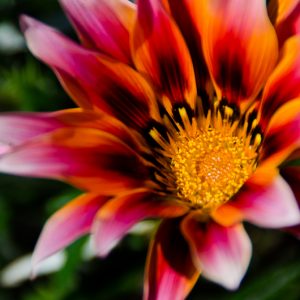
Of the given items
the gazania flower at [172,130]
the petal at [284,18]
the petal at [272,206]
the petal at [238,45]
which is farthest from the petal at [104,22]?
the petal at [272,206]

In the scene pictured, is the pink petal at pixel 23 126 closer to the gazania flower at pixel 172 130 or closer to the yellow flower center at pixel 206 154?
the gazania flower at pixel 172 130

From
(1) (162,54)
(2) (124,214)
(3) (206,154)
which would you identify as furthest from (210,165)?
(2) (124,214)

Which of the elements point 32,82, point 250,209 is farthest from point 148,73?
point 32,82

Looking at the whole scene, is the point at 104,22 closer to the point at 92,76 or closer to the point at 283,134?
the point at 92,76

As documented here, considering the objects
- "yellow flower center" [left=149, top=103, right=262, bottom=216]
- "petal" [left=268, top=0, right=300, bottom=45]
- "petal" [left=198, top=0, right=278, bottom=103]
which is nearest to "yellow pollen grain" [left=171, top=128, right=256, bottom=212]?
"yellow flower center" [left=149, top=103, right=262, bottom=216]

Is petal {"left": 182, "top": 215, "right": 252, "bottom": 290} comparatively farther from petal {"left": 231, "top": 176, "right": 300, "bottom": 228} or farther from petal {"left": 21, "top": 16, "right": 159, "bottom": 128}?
petal {"left": 21, "top": 16, "right": 159, "bottom": 128}

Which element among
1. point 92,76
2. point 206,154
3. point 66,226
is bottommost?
point 206,154

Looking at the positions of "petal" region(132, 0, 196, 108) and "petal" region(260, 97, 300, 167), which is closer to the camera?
"petal" region(260, 97, 300, 167)
